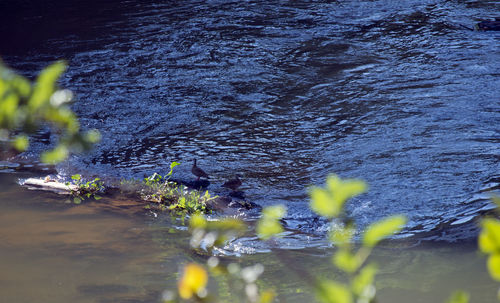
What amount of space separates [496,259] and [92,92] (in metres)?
7.07

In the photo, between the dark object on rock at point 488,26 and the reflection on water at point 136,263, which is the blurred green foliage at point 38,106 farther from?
the dark object on rock at point 488,26

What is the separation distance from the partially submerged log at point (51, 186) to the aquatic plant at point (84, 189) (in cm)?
2

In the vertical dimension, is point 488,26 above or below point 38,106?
below

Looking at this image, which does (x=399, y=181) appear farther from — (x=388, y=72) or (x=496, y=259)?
(x=496, y=259)

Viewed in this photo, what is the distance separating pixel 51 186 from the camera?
4586 millimetres

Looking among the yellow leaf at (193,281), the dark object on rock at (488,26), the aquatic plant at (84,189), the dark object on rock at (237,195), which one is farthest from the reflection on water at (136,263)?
the dark object on rock at (488,26)

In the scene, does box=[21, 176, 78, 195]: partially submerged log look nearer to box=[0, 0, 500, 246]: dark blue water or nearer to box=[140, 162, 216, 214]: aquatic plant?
box=[0, 0, 500, 246]: dark blue water

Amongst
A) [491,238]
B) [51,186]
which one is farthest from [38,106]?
[51,186]

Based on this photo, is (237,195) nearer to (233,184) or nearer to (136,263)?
(233,184)

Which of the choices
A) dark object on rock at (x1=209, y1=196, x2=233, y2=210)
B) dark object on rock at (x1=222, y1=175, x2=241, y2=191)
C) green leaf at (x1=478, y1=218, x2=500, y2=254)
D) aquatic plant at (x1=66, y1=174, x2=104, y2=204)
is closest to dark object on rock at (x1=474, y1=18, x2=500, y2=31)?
dark object on rock at (x1=222, y1=175, x2=241, y2=191)

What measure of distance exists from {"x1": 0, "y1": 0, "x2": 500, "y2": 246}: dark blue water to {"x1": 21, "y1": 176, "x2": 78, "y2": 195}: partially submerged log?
0.49m

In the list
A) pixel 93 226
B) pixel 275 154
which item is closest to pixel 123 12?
pixel 275 154

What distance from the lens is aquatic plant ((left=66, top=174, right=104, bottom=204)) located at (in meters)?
4.45

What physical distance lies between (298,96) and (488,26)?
3922mm
